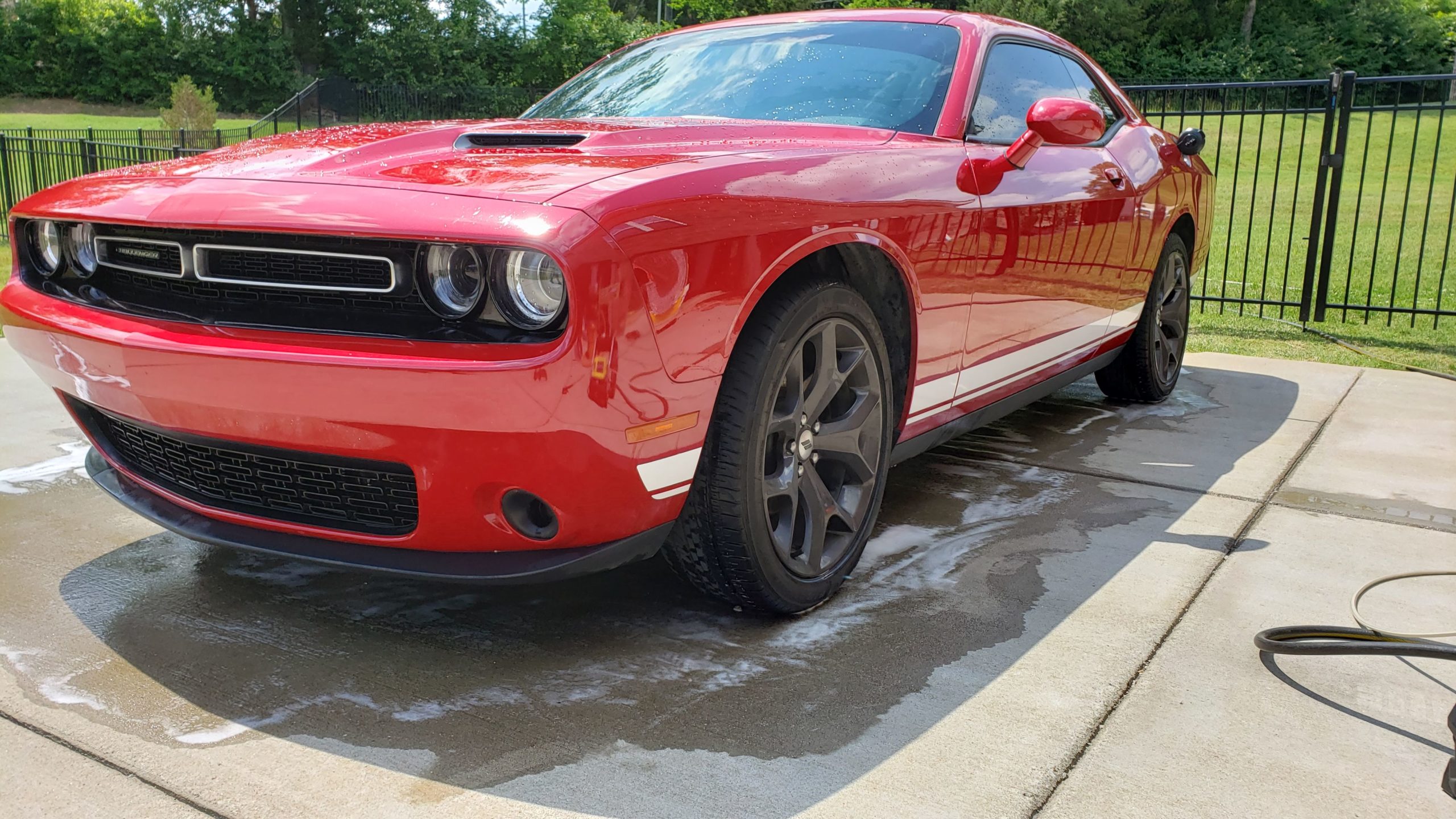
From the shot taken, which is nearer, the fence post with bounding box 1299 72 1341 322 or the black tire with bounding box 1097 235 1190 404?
the black tire with bounding box 1097 235 1190 404

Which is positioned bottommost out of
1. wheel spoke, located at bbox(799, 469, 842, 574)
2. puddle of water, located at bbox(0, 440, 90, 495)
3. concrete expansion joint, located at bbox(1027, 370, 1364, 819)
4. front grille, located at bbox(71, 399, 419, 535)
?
concrete expansion joint, located at bbox(1027, 370, 1364, 819)

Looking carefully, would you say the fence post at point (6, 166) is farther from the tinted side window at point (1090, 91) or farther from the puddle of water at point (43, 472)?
the tinted side window at point (1090, 91)

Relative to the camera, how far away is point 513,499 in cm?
215

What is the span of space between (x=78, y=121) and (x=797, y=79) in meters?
37.6

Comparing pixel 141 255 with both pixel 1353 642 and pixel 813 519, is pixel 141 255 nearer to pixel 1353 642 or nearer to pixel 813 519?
pixel 813 519

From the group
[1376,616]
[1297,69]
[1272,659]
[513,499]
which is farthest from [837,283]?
[1297,69]

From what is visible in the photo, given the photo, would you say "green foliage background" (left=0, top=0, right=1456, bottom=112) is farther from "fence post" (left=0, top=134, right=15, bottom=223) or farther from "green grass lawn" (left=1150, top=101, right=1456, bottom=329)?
"fence post" (left=0, top=134, right=15, bottom=223)

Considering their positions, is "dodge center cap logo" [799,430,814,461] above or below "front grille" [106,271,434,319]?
below

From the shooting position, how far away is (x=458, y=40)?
43312mm

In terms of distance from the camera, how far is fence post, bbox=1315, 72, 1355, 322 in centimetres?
725

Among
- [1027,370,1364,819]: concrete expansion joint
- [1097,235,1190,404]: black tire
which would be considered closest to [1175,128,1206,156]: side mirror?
[1097,235,1190,404]: black tire

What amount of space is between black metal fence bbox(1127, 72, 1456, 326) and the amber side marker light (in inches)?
230

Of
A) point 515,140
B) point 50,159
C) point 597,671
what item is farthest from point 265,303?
point 50,159

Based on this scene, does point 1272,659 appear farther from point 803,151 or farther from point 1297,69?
point 1297,69
